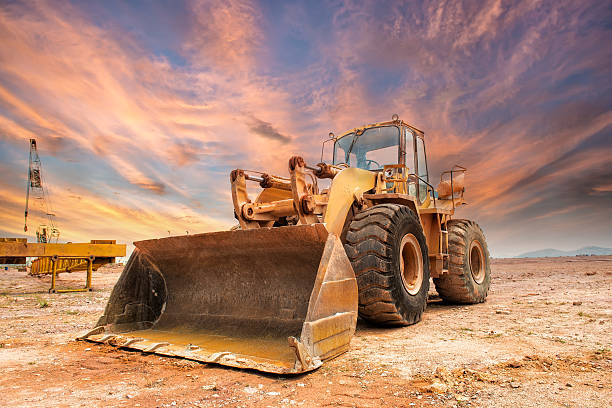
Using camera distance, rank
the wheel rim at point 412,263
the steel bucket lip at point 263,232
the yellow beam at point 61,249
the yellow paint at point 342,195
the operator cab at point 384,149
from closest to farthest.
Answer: the steel bucket lip at point 263,232
the yellow paint at point 342,195
the wheel rim at point 412,263
the operator cab at point 384,149
the yellow beam at point 61,249

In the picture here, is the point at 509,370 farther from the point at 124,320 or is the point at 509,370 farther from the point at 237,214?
the point at 124,320

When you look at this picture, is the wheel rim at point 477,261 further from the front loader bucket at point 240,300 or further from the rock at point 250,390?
the rock at point 250,390

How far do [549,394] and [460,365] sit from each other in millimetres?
705

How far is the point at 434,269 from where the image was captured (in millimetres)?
6891

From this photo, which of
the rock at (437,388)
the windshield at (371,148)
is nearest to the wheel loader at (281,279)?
the windshield at (371,148)

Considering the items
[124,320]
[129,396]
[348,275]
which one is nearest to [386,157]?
[348,275]

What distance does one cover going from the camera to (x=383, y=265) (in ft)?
14.5

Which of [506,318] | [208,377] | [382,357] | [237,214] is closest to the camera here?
[208,377]

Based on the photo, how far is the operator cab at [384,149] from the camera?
6824mm

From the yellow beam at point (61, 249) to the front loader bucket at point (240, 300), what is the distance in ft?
28.0

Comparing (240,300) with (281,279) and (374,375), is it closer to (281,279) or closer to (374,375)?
(281,279)

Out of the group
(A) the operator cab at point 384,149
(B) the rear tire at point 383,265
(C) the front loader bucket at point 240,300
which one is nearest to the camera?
(C) the front loader bucket at point 240,300

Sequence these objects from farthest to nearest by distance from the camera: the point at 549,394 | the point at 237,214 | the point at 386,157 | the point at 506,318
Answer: the point at 386,157 < the point at 506,318 < the point at 237,214 < the point at 549,394

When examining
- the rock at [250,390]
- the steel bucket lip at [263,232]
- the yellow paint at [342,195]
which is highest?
the yellow paint at [342,195]
